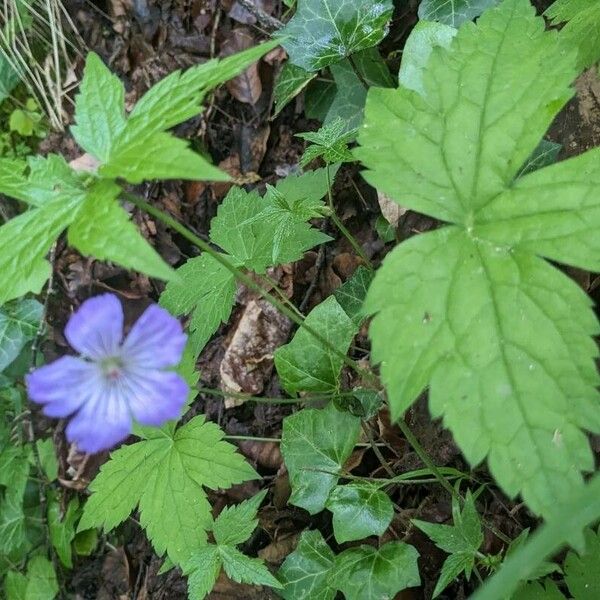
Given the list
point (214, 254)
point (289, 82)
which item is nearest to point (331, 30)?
point (289, 82)

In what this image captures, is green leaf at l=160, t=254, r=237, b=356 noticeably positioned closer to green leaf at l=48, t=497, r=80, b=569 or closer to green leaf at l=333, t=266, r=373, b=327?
green leaf at l=333, t=266, r=373, b=327

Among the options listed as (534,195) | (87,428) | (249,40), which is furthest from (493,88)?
(249,40)

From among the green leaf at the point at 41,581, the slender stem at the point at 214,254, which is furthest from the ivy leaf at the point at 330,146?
the green leaf at the point at 41,581

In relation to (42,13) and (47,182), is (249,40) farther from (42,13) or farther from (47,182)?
(47,182)

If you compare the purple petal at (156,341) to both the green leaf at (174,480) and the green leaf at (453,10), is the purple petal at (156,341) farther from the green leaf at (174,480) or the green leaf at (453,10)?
the green leaf at (453,10)

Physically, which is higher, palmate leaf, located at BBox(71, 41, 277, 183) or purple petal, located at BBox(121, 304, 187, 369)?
palmate leaf, located at BBox(71, 41, 277, 183)

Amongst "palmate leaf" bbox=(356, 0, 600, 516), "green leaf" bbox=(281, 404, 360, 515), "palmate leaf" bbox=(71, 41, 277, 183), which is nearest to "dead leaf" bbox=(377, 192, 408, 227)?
"green leaf" bbox=(281, 404, 360, 515)
